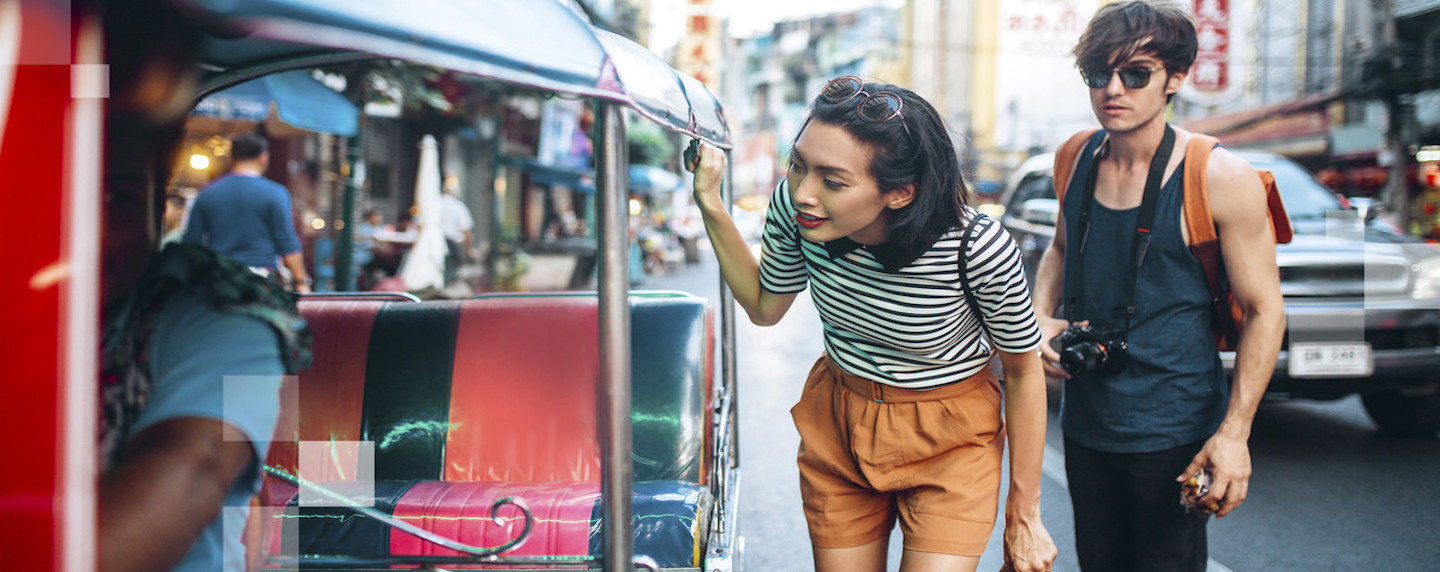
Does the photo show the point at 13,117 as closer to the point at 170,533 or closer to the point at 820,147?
the point at 170,533

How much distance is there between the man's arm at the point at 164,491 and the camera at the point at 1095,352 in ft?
5.46

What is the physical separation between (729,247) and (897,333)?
1.42 feet

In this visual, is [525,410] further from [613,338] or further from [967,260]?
[967,260]

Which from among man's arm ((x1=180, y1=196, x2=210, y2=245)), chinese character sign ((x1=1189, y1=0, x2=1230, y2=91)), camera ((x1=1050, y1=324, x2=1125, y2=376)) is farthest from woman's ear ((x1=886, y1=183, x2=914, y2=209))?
chinese character sign ((x1=1189, y1=0, x2=1230, y2=91))

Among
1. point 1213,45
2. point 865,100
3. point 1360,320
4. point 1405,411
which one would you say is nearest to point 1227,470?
point 865,100

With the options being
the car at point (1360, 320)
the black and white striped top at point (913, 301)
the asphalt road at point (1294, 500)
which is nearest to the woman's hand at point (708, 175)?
the black and white striped top at point (913, 301)

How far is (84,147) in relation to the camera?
1012 mm

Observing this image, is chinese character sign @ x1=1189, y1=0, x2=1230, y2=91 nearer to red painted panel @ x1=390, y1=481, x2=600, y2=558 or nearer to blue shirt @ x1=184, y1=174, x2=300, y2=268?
blue shirt @ x1=184, y1=174, x2=300, y2=268

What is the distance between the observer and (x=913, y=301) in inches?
69.4

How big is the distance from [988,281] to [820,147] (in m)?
0.41

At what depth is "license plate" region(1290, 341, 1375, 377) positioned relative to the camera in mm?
4418

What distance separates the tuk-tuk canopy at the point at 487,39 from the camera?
3.18 feet

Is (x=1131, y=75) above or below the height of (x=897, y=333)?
above

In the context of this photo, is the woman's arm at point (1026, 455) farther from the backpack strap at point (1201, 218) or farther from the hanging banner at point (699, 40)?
the hanging banner at point (699, 40)
